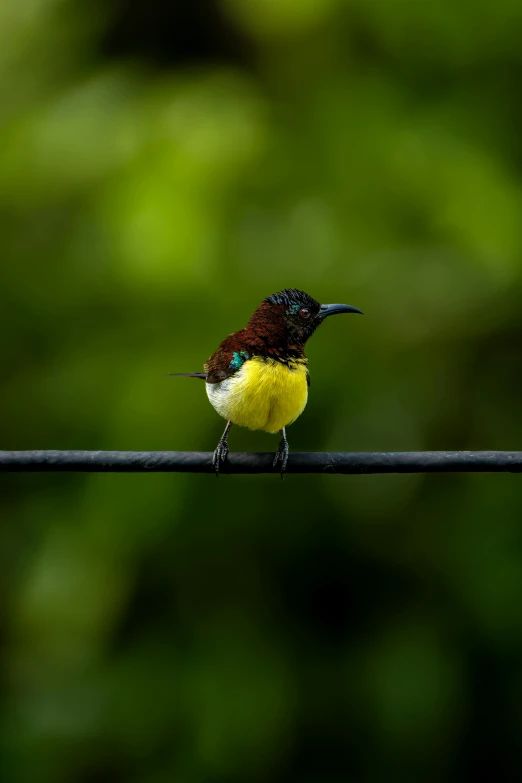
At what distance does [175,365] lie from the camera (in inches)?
128

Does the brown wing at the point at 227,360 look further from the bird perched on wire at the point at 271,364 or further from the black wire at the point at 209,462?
the black wire at the point at 209,462

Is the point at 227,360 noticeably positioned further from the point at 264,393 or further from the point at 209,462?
the point at 209,462

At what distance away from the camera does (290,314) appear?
232 cm

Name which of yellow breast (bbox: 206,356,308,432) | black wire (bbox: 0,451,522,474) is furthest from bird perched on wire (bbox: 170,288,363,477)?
black wire (bbox: 0,451,522,474)

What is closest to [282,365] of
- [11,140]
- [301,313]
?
[301,313]

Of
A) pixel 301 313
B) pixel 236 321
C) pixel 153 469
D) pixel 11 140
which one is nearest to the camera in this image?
pixel 153 469

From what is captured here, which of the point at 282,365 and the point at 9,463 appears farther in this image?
the point at 282,365

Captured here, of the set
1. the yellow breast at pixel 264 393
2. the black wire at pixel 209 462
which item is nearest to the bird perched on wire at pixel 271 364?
the yellow breast at pixel 264 393

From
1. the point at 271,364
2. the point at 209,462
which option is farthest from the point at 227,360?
the point at 209,462

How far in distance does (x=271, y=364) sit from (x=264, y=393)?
0.25ft

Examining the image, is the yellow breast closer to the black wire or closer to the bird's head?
the bird's head

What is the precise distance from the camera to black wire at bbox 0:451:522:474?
5.08 feet

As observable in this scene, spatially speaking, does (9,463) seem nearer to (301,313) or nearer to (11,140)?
(301,313)

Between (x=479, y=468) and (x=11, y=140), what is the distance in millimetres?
2694
